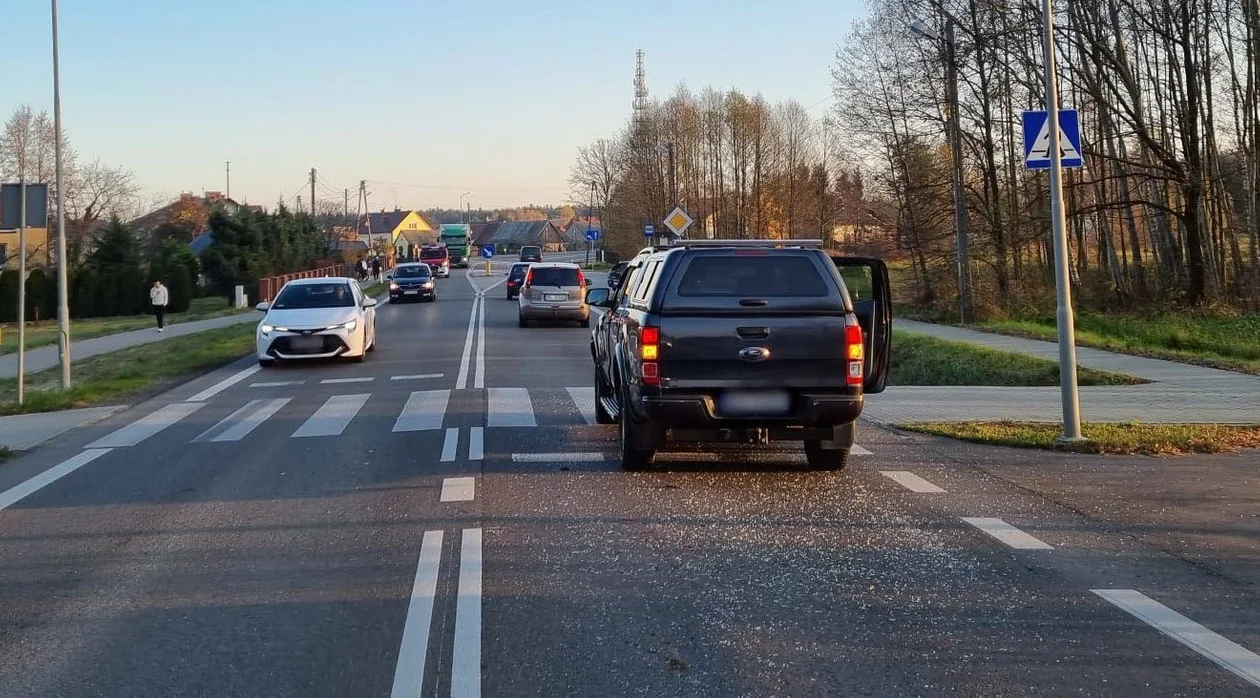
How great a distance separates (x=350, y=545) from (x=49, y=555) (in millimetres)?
1904

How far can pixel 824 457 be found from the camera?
10008mm

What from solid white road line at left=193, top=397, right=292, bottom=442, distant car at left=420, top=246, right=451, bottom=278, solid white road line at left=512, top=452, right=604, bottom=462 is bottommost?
solid white road line at left=512, top=452, right=604, bottom=462

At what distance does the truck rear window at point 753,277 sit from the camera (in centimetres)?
938

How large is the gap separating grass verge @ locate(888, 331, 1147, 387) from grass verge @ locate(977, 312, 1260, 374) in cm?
261

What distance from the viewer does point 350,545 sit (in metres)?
7.55

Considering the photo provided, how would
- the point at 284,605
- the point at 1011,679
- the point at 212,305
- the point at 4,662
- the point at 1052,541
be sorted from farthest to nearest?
1. the point at 212,305
2. the point at 1052,541
3. the point at 284,605
4. the point at 4,662
5. the point at 1011,679

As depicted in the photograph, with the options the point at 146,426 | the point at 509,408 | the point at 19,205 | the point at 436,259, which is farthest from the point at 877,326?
the point at 436,259

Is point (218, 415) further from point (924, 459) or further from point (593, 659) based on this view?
point (593, 659)

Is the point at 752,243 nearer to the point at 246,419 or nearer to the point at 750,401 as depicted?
the point at 750,401

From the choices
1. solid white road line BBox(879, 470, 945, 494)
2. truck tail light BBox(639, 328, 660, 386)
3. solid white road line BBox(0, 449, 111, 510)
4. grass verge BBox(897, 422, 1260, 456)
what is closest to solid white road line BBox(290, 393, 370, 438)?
solid white road line BBox(0, 449, 111, 510)

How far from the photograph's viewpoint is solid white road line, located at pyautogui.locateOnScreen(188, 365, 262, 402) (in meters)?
16.8

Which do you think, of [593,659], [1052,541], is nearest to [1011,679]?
[593,659]

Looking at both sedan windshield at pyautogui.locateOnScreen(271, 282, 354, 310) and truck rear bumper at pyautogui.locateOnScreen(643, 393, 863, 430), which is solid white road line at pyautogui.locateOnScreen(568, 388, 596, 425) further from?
sedan windshield at pyautogui.locateOnScreen(271, 282, 354, 310)

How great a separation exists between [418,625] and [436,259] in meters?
69.9
